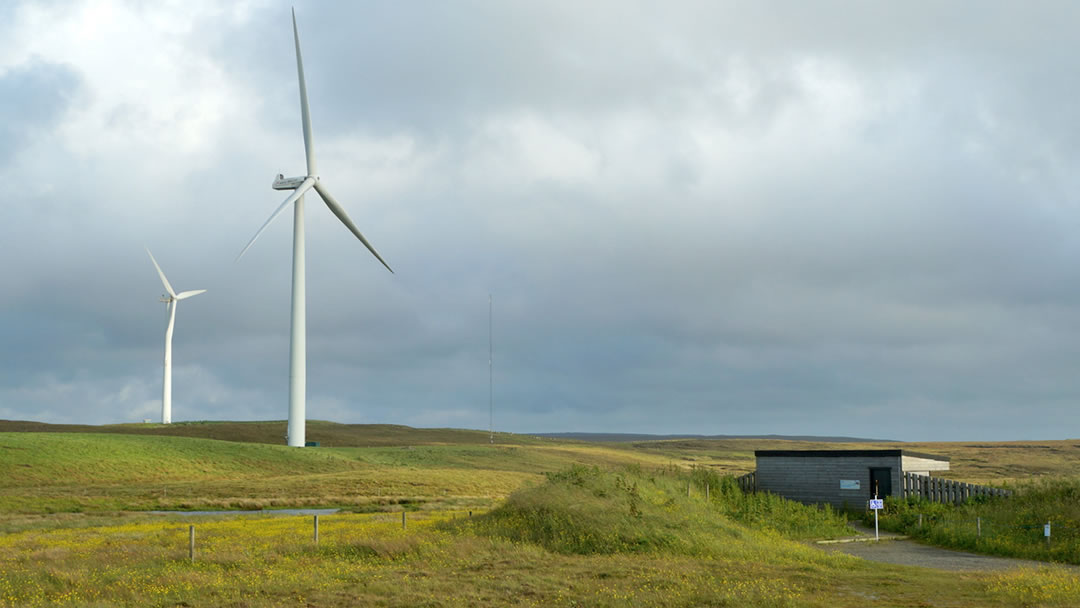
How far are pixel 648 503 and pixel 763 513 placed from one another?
10997 mm

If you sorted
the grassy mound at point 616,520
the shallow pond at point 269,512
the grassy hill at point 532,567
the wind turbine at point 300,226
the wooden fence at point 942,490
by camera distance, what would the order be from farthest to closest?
the wind turbine at point 300,226, the shallow pond at point 269,512, the wooden fence at point 942,490, the grassy mound at point 616,520, the grassy hill at point 532,567

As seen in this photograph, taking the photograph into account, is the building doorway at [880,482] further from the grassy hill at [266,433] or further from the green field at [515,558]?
the grassy hill at [266,433]

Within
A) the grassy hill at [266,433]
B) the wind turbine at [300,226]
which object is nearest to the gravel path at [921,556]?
the wind turbine at [300,226]

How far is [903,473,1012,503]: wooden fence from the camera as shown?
44.2 m

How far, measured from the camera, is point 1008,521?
125ft

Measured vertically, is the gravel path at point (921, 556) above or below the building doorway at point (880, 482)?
below

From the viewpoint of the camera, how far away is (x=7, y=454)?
84125mm

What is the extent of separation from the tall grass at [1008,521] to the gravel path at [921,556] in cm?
82

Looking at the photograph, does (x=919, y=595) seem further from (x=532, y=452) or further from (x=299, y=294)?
(x=532, y=452)

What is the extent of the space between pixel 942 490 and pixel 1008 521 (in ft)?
25.3

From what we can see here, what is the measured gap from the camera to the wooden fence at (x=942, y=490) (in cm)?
4425

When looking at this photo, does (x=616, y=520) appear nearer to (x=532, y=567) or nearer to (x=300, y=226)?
(x=532, y=567)

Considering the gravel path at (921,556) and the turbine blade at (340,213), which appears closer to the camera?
the gravel path at (921,556)

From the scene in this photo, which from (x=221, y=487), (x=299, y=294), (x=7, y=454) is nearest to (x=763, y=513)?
(x=221, y=487)
